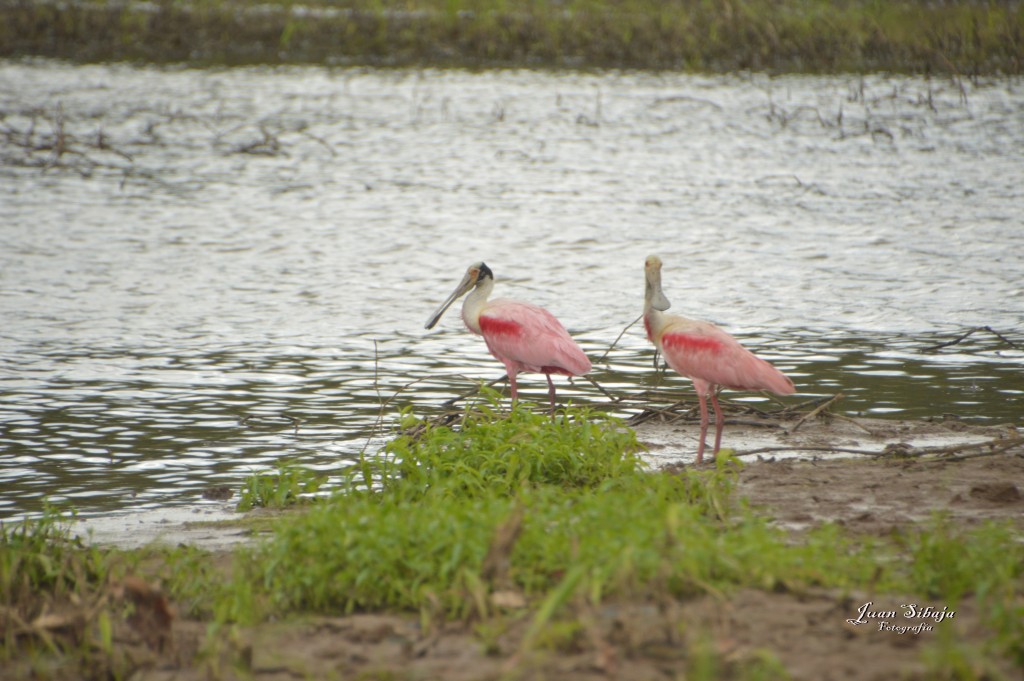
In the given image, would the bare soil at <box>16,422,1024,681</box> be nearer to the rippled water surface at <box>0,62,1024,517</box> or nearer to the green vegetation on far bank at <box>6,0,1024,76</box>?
the rippled water surface at <box>0,62,1024,517</box>

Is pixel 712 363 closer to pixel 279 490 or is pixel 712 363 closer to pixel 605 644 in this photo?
pixel 279 490

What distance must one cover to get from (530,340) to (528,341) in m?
0.02

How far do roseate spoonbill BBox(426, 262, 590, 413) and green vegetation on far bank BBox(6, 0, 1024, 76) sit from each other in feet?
59.9

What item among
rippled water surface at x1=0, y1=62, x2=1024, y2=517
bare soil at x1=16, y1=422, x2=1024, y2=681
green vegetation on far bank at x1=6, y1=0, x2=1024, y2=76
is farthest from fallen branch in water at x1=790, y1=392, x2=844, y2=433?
green vegetation on far bank at x1=6, y1=0, x2=1024, y2=76

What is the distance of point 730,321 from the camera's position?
35.7 ft

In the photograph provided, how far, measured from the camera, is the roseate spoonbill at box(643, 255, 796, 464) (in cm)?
662

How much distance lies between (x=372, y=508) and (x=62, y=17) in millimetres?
27217

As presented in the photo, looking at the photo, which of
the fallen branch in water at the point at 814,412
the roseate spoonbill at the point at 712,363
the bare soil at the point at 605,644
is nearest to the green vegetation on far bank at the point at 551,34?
the fallen branch in water at the point at 814,412

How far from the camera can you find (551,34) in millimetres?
27141

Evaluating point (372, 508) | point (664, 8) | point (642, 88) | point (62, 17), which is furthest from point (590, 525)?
point (62, 17)

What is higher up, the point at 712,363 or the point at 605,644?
the point at 712,363
